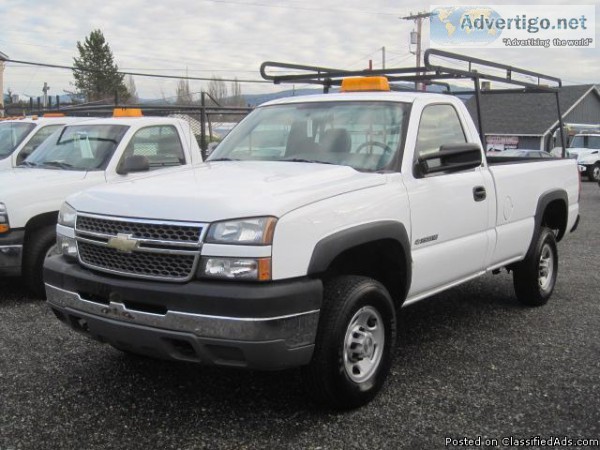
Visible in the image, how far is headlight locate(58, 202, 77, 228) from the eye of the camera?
3848mm

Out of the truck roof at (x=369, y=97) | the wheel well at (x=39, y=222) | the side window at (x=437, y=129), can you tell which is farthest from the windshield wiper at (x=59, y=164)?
the side window at (x=437, y=129)

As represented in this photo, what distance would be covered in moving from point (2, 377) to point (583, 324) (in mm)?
4557

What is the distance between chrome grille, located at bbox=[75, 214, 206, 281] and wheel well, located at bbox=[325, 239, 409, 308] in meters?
0.84

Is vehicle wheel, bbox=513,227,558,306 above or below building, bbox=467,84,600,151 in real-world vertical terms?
below

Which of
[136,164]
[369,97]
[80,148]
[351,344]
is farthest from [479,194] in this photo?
[80,148]

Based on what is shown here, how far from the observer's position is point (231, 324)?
3.11 metres

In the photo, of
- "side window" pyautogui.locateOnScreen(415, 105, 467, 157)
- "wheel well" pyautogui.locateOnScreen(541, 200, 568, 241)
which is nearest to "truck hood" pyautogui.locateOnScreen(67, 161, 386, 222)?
"side window" pyautogui.locateOnScreen(415, 105, 467, 157)

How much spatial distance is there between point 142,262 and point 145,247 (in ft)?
0.31

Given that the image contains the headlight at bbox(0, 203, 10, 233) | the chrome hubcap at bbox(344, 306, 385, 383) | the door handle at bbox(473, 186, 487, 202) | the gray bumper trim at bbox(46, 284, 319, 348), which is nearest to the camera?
the gray bumper trim at bbox(46, 284, 319, 348)

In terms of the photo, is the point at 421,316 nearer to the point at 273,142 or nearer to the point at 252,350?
the point at 273,142

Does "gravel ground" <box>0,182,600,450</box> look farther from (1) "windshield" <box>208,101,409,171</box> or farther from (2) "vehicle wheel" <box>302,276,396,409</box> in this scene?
(1) "windshield" <box>208,101,409,171</box>

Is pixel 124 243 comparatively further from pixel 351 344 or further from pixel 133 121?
pixel 133 121

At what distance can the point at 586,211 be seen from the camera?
49.3ft

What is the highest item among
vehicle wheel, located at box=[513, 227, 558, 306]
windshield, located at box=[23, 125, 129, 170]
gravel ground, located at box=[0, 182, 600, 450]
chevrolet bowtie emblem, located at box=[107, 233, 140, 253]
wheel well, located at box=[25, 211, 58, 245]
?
windshield, located at box=[23, 125, 129, 170]
